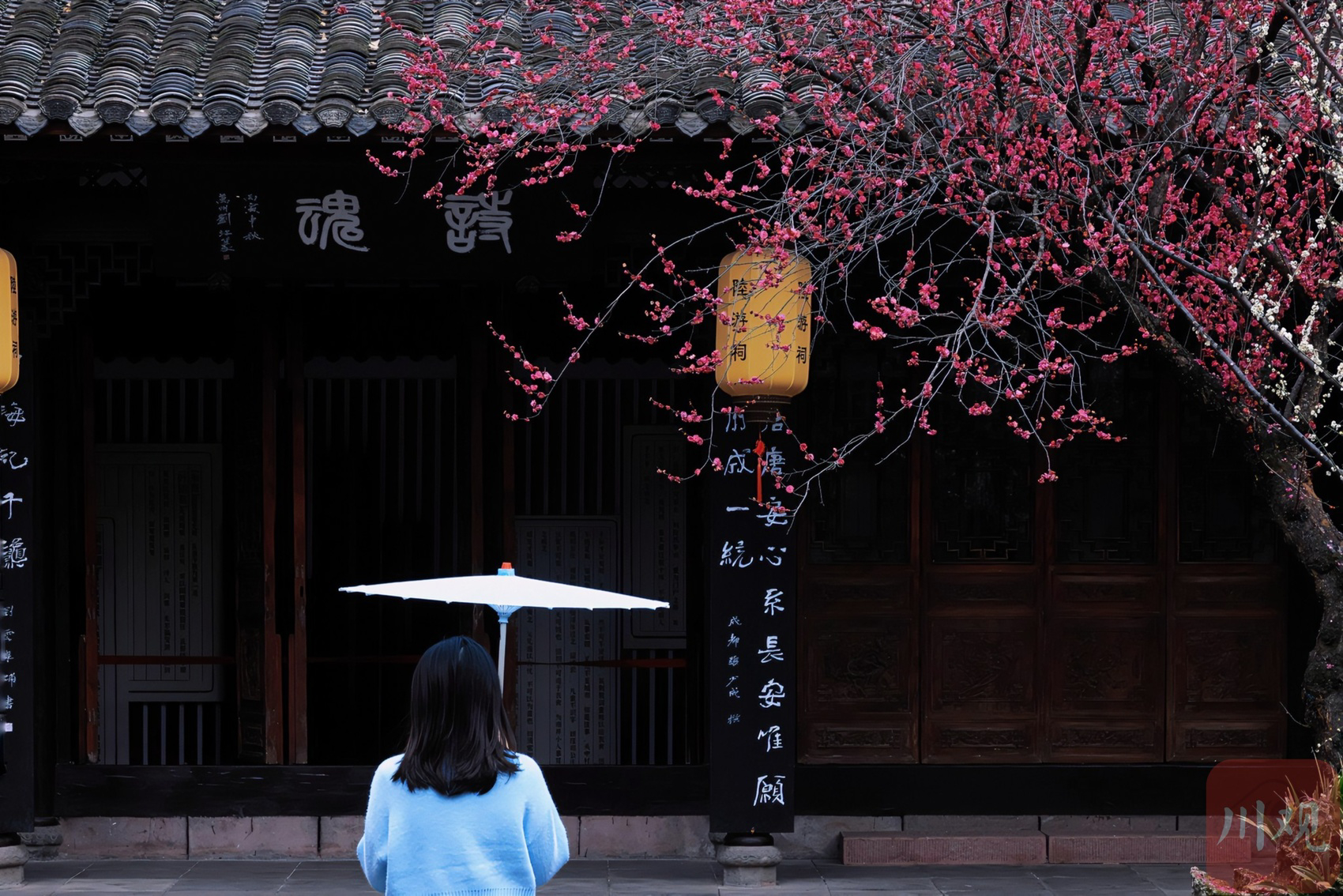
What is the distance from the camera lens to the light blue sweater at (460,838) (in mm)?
4039

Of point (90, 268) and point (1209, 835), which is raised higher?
point (90, 268)

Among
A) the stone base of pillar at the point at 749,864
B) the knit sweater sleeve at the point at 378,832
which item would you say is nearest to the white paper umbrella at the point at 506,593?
the knit sweater sleeve at the point at 378,832

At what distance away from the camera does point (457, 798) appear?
159 inches

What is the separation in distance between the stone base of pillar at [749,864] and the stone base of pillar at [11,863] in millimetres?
3889

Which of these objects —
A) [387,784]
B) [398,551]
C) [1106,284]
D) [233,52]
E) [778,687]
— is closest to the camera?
[387,784]

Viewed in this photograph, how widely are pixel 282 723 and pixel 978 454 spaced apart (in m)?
4.56

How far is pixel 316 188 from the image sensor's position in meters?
8.01

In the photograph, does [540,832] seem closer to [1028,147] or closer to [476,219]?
[1028,147]

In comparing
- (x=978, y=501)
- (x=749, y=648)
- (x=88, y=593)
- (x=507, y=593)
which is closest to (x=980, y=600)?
(x=978, y=501)

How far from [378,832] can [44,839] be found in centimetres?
570

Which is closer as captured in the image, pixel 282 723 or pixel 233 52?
pixel 233 52

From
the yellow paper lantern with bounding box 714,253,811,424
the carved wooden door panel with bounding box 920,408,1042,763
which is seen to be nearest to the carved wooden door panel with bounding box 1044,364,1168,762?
the carved wooden door panel with bounding box 920,408,1042,763

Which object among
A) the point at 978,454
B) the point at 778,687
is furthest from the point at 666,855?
the point at 978,454

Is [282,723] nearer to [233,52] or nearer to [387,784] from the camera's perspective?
[233,52]
